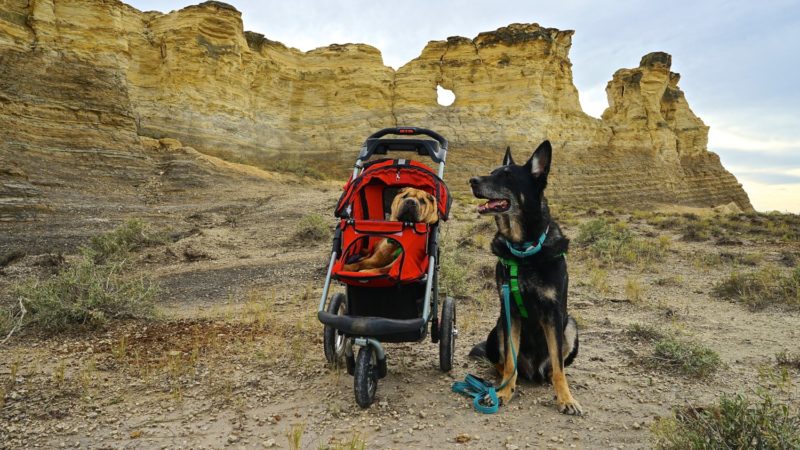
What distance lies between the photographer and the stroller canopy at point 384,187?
4078 millimetres

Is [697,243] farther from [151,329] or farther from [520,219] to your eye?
[151,329]

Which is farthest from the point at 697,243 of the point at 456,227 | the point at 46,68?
the point at 46,68

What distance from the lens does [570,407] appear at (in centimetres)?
322

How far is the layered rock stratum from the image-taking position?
17.8m

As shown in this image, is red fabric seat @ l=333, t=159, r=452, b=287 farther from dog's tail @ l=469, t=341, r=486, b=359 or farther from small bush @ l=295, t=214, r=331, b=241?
small bush @ l=295, t=214, r=331, b=241

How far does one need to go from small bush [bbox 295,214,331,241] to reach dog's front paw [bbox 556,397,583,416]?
8.65m

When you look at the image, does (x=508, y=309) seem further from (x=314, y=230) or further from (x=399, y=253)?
(x=314, y=230)

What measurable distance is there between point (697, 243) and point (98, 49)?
2352 cm

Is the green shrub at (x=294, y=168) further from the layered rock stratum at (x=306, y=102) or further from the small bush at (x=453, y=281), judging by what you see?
the small bush at (x=453, y=281)

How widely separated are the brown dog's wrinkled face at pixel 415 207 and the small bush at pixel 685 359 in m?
2.36

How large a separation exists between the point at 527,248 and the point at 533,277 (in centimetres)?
21

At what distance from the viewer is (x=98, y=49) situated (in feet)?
64.8

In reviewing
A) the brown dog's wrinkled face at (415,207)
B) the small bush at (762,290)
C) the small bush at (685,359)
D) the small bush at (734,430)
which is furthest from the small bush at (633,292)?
the small bush at (734,430)

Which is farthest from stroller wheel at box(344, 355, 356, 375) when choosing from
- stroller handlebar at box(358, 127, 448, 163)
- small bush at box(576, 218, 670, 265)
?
small bush at box(576, 218, 670, 265)
